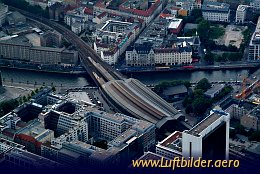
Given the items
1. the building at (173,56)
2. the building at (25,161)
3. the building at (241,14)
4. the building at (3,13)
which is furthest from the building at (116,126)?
the building at (241,14)

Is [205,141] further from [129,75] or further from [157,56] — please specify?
[157,56]

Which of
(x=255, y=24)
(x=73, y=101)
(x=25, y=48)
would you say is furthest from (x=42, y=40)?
(x=255, y=24)

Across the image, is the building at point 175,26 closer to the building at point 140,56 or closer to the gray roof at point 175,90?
A: the building at point 140,56

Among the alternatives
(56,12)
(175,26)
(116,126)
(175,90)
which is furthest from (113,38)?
(116,126)

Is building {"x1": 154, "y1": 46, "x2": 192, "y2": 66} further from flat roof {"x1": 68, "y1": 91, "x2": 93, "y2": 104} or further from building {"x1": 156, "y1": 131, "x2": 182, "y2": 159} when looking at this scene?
building {"x1": 156, "y1": 131, "x2": 182, "y2": 159}

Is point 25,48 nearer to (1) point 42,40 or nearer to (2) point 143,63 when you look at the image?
(1) point 42,40
